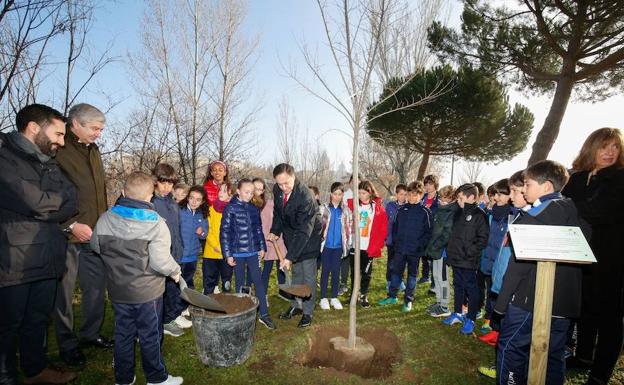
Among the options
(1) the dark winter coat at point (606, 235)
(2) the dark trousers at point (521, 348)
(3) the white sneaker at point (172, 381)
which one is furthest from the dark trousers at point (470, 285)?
(3) the white sneaker at point (172, 381)

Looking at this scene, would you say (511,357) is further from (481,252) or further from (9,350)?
(9,350)

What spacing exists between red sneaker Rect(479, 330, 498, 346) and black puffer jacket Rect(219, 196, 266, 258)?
3.17m

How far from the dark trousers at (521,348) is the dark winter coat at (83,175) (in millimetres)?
4002

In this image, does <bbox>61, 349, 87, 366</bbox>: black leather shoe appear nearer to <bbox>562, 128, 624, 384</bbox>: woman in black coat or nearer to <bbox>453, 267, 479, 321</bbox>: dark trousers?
<bbox>453, 267, 479, 321</bbox>: dark trousers

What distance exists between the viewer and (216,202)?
500 cm

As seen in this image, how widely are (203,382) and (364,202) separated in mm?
3453

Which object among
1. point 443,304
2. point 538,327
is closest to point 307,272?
point 443,304

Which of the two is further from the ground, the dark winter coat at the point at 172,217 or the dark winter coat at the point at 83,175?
the dark winter coat at the point at 83,175

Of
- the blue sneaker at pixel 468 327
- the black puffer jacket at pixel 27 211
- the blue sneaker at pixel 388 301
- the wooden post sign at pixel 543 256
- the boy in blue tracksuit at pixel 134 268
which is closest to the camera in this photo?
the wooden post sign at pixel 543 256

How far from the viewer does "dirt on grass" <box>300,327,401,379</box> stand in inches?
134

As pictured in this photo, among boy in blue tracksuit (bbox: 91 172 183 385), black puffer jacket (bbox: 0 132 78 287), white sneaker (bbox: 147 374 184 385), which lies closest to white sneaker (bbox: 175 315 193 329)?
white sneaker (bbox: 147 374 184 385)

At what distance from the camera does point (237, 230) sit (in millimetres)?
4145

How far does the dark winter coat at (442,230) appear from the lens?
473cm

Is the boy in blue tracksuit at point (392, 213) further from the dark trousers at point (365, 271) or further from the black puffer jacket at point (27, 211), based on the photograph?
the black puffer jacket at point (27, 211)
